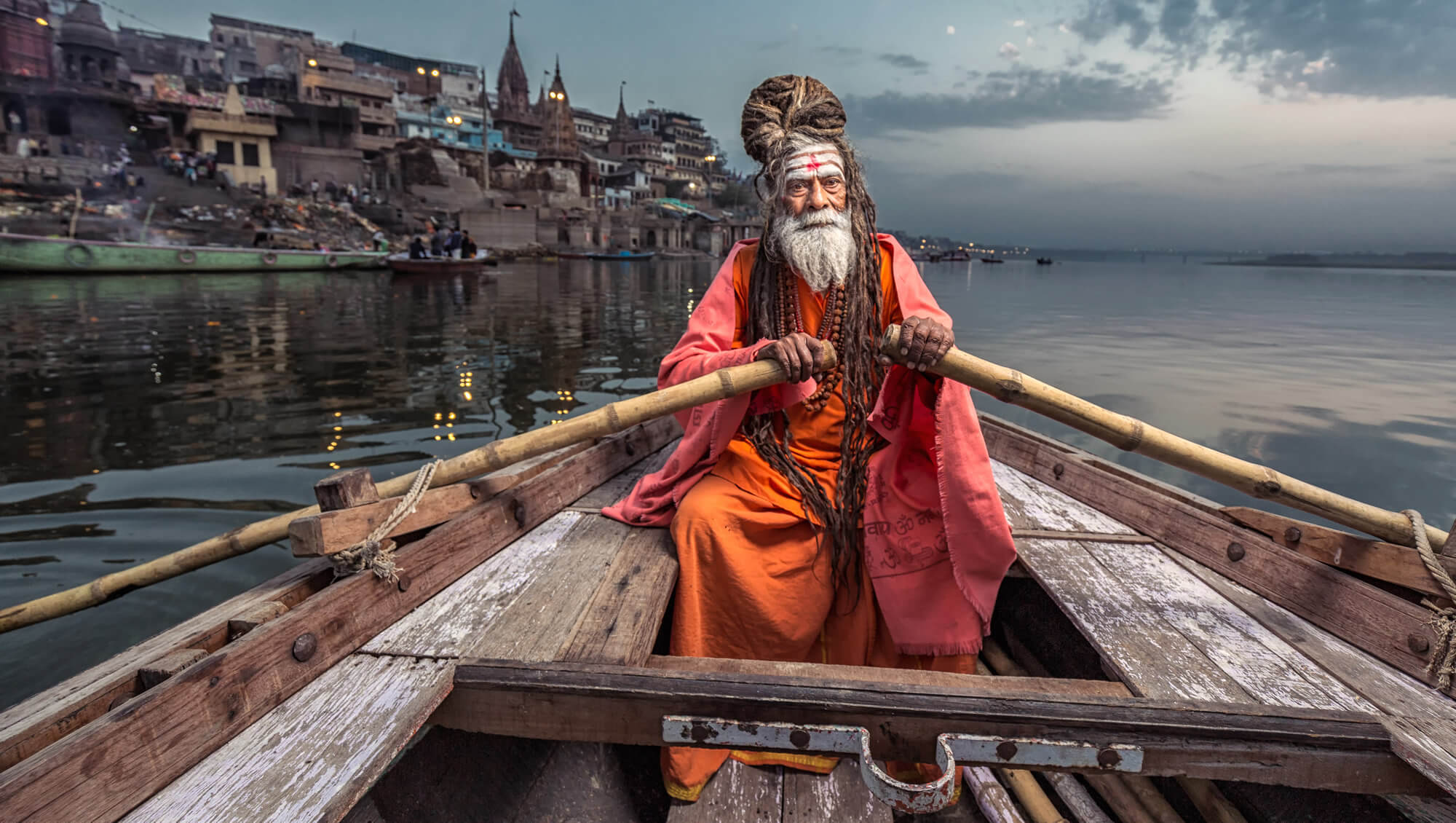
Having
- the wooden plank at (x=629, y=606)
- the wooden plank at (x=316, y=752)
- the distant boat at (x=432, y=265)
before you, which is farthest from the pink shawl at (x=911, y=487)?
the distant boat at (x=432, y=265)

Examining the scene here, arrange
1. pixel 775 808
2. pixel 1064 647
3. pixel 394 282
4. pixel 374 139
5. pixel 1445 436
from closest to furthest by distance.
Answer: pixel 775 808, pixel 1064 647, pixel 1445 436, pixel 394 282, pixel 374 139

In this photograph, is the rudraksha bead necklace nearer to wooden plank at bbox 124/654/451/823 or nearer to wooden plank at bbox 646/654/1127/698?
wooden plank at bbox 646/654/1127/698

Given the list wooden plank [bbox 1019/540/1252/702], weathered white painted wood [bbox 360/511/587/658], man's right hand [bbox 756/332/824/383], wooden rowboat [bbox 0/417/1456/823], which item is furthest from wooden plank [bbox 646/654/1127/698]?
man's right hand [bbox 756/332/824/383]

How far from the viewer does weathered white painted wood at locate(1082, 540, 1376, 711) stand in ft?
5.94

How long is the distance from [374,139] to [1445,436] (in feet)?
183

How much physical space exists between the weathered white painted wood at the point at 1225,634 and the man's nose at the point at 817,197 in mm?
1796

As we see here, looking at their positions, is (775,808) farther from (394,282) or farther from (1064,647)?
(394,282)

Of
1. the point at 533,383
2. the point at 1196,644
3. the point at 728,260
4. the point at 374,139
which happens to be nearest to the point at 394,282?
the point at 533,383

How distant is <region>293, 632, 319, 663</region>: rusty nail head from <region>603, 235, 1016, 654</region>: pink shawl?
4.22ft

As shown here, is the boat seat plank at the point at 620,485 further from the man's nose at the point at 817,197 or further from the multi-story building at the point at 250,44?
the multi-story building at the point at 250,44

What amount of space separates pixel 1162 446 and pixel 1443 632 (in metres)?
0.83

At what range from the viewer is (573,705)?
5.69ft

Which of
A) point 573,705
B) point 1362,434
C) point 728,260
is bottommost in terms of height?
point 1362,434

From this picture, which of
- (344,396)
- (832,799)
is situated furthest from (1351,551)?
(344,396)
